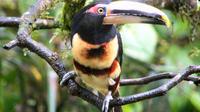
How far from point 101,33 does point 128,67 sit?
141cm

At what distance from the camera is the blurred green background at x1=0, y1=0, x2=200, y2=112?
2693mm

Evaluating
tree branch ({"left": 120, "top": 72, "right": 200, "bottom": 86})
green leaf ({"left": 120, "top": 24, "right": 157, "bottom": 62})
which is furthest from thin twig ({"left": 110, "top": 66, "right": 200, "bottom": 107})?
green leaf ({"left": 120, "top": 24, "right": 157, "bottom": 62})

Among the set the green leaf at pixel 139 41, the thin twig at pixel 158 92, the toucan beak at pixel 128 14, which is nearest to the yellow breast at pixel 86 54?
the toucan beak at pixel 128 14

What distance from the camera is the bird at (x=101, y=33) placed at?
1.54m

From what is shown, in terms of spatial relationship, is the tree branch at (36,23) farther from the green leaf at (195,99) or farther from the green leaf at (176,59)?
the green leaf at (195,99)

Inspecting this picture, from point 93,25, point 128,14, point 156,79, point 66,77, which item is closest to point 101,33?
point 93,25

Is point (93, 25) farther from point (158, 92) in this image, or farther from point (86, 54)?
point (158, 92)

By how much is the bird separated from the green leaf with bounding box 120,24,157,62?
1.09 m

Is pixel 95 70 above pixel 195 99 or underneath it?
above

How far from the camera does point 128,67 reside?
116 inches

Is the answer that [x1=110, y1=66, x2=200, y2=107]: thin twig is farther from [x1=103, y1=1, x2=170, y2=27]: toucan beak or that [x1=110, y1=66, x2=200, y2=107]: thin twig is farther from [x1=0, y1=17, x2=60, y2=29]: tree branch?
[x1=0, y1=17, x2=60, y2=29]: tree branch

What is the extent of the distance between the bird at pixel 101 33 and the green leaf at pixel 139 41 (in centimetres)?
109

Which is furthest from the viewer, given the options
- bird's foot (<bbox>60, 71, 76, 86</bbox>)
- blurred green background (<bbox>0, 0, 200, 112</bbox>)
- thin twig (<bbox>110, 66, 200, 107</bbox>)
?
blurred green background (<bbox>0, 0, 200, 112</bbox>)

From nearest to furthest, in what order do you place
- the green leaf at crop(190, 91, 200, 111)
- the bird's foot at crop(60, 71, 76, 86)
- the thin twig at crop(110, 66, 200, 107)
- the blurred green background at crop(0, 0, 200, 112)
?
Result: the thin twig at crop(110, 66, 200, 107) → the bird's foot at crop(60, 71, 76, 86) → the blurred green background at crop(0, 0, 200, 112) → the green leaf at crop(190, 91, 200, 111)
